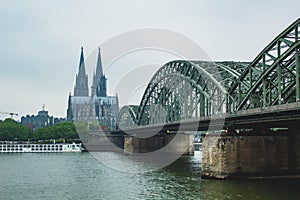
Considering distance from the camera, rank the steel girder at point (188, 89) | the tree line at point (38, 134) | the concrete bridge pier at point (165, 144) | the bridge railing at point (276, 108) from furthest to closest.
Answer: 1. the tree line at point (38, 134)
2. the concrete bridge pier at point (165, 144)
3. the steel girder at point (188, 89)
4. the bridge railing at point (276, 108)


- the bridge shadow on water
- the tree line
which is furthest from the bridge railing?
the tree line

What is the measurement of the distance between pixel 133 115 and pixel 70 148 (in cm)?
2399

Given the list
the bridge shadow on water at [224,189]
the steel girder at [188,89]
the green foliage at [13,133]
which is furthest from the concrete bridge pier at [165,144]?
the green foliage at [13,133]

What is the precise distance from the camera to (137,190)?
37938mm

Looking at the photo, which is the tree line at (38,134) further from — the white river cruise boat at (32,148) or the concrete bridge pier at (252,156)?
the concrete bridge pier at (252,156)

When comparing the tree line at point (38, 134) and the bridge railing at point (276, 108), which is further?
the tree line at point (38, 134)

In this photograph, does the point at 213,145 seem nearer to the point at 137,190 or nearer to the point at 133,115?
the point at 137,190

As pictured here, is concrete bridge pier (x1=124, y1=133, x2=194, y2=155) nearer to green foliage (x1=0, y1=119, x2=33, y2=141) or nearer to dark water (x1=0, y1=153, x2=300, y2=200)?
dark water (x1=0, y1=153, x2=300, y2=200)

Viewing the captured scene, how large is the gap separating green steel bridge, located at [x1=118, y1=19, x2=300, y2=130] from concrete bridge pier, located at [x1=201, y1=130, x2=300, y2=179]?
267cm

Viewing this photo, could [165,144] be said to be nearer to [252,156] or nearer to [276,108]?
[252,156]

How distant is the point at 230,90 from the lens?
55.1 metres

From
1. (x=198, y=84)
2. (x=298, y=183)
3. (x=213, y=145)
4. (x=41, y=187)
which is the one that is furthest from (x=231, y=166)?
(x=198, y=84)

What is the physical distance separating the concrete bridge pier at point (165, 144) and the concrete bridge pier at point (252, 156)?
56438mm

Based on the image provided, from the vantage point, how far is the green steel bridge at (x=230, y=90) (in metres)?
39.7
